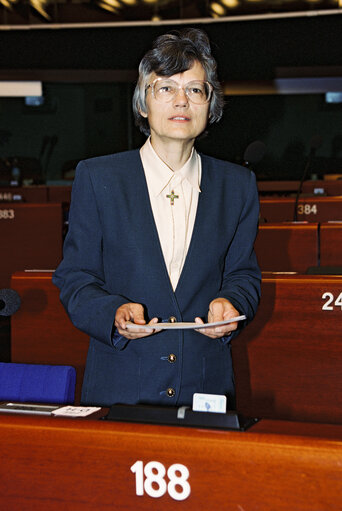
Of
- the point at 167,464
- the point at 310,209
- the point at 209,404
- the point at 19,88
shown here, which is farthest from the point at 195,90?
the point at 19,88

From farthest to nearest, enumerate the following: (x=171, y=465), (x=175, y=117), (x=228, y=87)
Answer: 1. (x=228, y=87)
2. (x=175, y=117)
3. (x=171, y=465)

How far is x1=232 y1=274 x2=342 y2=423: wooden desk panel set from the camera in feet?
8.02

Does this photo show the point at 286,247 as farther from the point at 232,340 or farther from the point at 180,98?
the point at 180,98

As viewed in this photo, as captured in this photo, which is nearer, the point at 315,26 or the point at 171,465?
the point at 171,465

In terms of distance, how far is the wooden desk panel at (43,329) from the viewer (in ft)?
8.60

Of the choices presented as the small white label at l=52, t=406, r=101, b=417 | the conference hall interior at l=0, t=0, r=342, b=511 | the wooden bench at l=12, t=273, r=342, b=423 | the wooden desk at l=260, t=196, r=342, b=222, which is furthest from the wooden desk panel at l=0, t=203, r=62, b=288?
the small white label at l=52, t=406, r=101, b=417

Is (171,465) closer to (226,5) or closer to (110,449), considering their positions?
(110,449)

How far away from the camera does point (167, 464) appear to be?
0.97m

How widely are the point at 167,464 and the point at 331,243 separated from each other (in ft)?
8.83

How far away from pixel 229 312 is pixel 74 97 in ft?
34.1

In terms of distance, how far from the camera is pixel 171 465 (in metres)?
0.96

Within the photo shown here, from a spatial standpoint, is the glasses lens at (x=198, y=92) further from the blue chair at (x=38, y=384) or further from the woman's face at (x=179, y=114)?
the blue chair at (x=38, y=384)

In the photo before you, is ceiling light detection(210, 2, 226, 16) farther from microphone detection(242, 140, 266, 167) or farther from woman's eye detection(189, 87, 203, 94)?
woman's eye detection(189, 87, 203, 94)

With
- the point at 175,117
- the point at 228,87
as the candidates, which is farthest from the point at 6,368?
the point at 228,87
